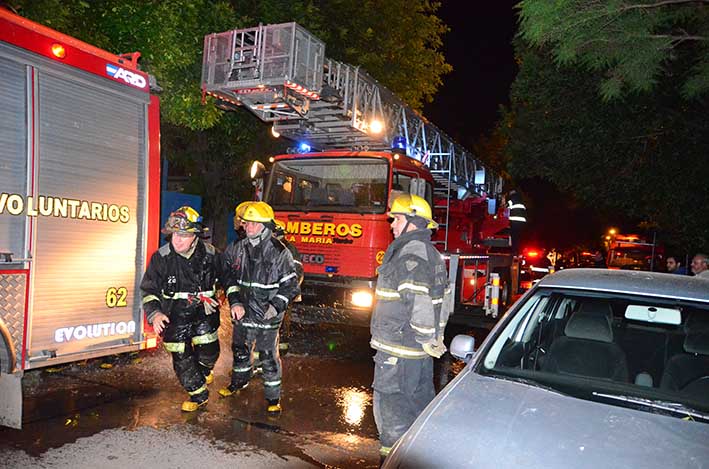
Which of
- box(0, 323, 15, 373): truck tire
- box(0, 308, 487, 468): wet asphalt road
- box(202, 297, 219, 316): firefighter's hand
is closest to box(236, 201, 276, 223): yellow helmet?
box(202, 297, 219, 316): firefighter's hand

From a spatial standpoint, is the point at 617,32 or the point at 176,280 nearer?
the point at 176,280

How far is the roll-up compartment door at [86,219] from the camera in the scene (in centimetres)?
375

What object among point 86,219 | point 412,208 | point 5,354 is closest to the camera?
point 5,354

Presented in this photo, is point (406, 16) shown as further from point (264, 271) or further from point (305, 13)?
point (264, 271)

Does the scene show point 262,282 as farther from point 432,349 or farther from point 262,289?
point 432,349

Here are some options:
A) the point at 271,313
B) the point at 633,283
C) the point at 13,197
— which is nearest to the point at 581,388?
the point at 633,283

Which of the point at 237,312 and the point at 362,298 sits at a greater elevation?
the point at 237,312

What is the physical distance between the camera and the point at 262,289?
4.93 metres

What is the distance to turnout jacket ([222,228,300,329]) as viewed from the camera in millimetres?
4887

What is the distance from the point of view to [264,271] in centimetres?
494

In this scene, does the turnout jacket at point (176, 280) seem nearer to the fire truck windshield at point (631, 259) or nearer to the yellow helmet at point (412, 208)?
the yellow helmet at point (412, 208)

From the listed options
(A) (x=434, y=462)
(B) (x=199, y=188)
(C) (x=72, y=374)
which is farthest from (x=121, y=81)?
(B) (x=199, y=188)

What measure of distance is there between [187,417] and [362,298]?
3.44 meters

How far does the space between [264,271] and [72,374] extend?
246cm
